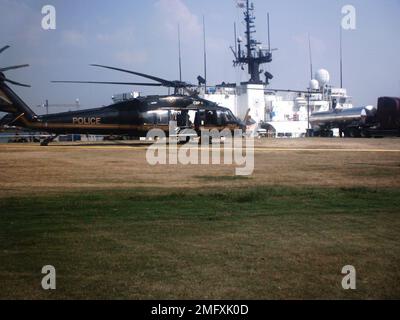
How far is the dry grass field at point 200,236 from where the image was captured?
5.29m

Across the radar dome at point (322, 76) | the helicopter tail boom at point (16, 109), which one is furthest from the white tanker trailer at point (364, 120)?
the helicopter tail boom at point (16, 109)

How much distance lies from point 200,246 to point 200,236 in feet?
1.77

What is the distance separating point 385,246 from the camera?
22.0 feet

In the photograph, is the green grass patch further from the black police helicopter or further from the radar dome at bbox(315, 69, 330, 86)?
the radar dome at bbox(315, 69, 330, 86)

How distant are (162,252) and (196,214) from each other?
251 centimetres

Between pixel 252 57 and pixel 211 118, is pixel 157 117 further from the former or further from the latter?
pixel 252 57

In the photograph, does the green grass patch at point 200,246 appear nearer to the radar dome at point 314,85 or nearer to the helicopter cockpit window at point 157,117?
the helicopter cockpit window at point 157,117

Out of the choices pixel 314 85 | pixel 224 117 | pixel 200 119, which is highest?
pixel 314 85

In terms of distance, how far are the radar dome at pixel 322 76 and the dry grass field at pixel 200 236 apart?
85397 mm

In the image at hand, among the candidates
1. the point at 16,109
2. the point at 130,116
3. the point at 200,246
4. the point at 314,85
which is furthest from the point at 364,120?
the point at 200,246

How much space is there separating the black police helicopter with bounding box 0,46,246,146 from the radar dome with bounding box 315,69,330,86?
68414mm

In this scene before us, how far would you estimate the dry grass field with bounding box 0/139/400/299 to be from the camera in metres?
5.29

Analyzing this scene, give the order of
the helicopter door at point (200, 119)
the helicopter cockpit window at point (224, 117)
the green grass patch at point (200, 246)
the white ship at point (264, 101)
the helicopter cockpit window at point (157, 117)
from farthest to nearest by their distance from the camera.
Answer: the white ship at point (264, 101), the helicopter cockpit window at point (224, 117), the helicopter door at point (200, 119), the helicopter cockpit window at point (157, 117), the green grass patch at point (200, 246)

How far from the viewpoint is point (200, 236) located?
7.27 meters
